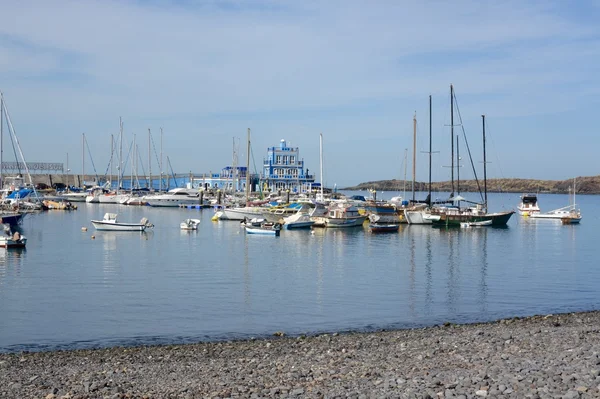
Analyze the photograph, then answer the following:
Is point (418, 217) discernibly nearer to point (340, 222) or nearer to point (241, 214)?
point (340, 222)

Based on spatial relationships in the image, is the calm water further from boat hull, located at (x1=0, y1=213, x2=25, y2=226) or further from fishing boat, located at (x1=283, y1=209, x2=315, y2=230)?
fishing boat, located at (x1=283, y1=209, x2=315, y2=230)

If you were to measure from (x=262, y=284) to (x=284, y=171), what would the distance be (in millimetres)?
94898

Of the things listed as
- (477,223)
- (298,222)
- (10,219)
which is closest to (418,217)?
(477,223)

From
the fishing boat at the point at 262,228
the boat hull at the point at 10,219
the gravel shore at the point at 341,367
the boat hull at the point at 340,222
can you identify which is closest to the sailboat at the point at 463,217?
the boat hull at the point at 340,222

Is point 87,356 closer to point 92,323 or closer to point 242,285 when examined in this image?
point 92,323

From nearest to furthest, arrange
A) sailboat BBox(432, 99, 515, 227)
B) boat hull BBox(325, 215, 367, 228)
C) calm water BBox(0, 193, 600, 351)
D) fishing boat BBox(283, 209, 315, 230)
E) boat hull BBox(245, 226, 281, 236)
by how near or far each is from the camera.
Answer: calm water BBox(0, 193, 600, 351) → boat hull BBox(245, 226, 281, 236) → fishing boat BBox(283, 209, 315, 230) → boat hull BBox(325, 215, 367, 228) → sailboat BBox(432, 99, 515, 227)

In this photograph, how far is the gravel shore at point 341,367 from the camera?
11719 mm

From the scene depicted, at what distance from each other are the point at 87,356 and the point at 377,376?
7.12 metres

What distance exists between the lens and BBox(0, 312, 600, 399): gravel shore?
11.7m

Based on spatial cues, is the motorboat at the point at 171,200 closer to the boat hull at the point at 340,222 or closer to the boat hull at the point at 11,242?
the boat hull at the point at 340,222

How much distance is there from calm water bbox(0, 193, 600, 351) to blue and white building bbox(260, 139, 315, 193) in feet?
226

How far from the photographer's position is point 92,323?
2114 centimetres

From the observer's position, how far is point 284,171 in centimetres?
12412

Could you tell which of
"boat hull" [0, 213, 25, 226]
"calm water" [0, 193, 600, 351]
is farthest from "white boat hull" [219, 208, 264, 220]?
"boat hull" [0, 213, 25, 226]
